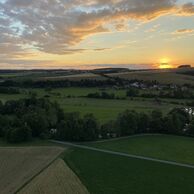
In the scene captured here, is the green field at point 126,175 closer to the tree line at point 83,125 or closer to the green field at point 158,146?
the green field at point 158,146

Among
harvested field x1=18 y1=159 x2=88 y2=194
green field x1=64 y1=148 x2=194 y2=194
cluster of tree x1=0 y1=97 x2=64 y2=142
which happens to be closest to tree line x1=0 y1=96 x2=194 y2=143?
cluster of tree x1=0 y1=97 x2=64 y2=142

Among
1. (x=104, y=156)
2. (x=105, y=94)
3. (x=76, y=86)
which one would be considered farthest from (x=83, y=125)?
(x=76, y=86)

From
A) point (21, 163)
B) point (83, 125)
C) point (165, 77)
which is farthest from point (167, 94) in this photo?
point (21, 163)

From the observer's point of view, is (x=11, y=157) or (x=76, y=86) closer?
(x=11, y=157)

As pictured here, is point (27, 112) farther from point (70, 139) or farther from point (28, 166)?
point (28, 166)

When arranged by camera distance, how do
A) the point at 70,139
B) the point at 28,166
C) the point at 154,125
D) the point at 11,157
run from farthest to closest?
the point at 154,125 < the point at 70,139 < the point at 11,157 < the point at 28,166

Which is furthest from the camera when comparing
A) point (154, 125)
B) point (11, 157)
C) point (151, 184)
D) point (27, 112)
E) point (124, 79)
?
point (124, 79)

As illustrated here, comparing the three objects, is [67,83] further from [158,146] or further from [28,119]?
[158,146]
